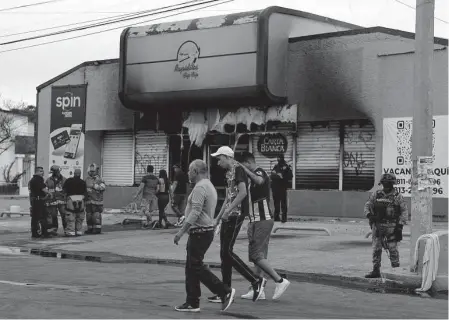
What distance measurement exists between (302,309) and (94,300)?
2.45m

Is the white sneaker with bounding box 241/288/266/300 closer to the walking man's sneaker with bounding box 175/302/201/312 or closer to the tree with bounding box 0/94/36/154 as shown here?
the walking man's sneaker with bounding box 175/302/201/312

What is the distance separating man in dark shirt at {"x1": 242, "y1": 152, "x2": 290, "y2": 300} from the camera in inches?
393

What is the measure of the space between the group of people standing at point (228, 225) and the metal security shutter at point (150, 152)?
17530 mm

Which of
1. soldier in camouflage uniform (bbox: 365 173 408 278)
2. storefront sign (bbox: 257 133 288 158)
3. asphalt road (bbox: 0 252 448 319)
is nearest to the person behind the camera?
asphalt road (bbox: 0 252 448 319)

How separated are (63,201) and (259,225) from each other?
35.7 feet

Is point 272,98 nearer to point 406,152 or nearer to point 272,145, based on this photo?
point 272,145

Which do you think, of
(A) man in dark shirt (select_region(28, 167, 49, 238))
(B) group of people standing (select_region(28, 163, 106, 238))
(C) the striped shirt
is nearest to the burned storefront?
(B) group of people standing (select_region(28, 163, 106, 238))

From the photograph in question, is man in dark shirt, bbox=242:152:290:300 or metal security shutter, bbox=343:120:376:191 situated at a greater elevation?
metal security shutter, bbox=343:120:376:191

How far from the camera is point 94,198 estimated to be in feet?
66.1

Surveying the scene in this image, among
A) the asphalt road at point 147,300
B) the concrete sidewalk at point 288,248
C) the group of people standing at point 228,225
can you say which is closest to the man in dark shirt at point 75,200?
the concrete sidewalk at point 288,248

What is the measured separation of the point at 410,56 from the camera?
71.7ft

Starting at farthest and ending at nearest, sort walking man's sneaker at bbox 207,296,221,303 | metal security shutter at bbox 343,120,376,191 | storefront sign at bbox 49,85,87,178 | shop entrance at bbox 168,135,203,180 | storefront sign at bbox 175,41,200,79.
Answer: storefront sign at bbox 49,85,87,178, shop entrance at bbox 168,135,203,180, storefront sign at bbox 175,41,200,79, metal security shutter at bbox 343,120,376,191, walking man's sneaker at bbox 207,296,221,303

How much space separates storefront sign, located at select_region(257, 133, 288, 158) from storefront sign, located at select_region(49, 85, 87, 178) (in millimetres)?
7700

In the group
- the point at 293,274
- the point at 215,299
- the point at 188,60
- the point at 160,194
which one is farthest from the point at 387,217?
the point at 188,60
